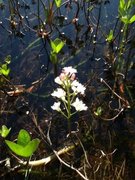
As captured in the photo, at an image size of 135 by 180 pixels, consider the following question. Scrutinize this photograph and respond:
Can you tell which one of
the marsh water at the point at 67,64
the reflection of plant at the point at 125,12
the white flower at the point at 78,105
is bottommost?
→ the marsh water at the point at 67,64

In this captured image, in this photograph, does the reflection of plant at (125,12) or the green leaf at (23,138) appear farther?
the reflection of plant at (125,12)

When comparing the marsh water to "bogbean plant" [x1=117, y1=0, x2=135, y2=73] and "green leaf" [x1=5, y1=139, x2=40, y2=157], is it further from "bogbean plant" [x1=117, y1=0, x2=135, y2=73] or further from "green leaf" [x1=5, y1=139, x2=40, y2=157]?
"green leaf" [x1=5, y1=139, x2=40, y2=157]

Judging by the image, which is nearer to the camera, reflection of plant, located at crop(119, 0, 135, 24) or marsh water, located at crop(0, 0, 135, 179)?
marsh water, located at crop(0, 0, 135, 179)

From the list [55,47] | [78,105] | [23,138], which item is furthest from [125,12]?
[23,138]

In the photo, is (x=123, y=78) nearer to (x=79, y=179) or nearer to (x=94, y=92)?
(x=94, y=92)

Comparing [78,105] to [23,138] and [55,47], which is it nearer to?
[23,138]

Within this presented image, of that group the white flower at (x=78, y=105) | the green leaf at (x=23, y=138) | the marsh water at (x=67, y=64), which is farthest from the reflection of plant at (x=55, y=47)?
the green leaf at (x=23, y=138)

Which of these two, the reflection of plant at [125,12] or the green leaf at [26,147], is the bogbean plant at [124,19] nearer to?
the reflection of plant at [125,12]

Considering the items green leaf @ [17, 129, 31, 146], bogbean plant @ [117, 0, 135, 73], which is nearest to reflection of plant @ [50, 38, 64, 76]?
bogbean plant @ [117, 0, 135, 73]
